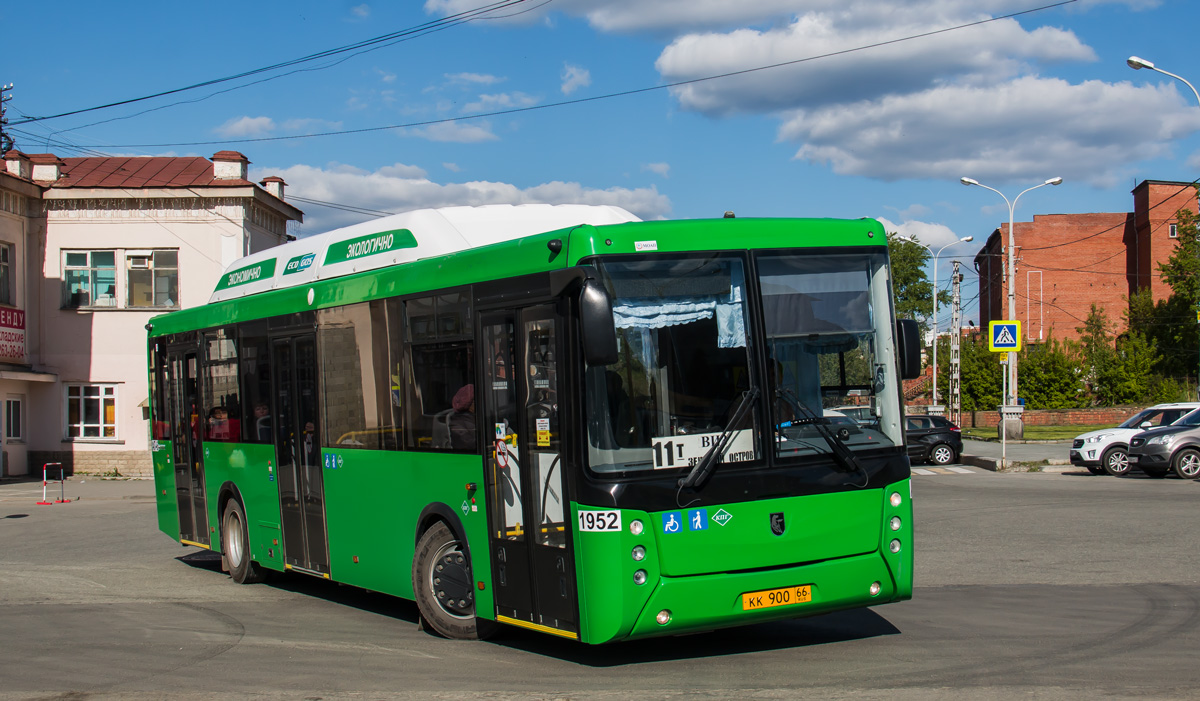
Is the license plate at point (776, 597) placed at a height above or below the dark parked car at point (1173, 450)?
above

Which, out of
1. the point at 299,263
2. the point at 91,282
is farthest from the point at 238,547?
the point at 91,282

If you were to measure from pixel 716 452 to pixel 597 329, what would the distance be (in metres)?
1.15

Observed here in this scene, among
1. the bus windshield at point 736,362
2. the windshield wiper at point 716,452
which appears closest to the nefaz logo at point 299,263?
the bus windshield at point 736,362

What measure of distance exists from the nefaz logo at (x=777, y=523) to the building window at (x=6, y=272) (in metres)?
31.8

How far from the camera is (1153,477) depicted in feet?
82.0

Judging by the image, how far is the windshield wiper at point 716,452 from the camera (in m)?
6.99

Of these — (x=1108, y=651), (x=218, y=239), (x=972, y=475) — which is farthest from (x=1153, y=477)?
(x=218, y=239)

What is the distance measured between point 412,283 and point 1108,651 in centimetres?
568

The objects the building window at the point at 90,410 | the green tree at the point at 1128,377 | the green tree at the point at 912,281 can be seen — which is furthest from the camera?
the green tree at the point at 912,281

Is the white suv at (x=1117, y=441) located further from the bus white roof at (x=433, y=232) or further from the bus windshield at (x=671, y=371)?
the bus windshield at (x=671, y=371)

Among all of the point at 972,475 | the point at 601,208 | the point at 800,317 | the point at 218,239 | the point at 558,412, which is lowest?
the point at 972,475

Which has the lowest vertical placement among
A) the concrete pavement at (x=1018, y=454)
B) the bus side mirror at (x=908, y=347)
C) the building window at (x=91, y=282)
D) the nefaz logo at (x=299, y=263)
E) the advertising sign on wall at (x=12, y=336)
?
the concrete pavement at (x=1018, y=454)

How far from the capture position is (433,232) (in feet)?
31.6

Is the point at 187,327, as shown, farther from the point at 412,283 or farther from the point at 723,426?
the point at 723,426
